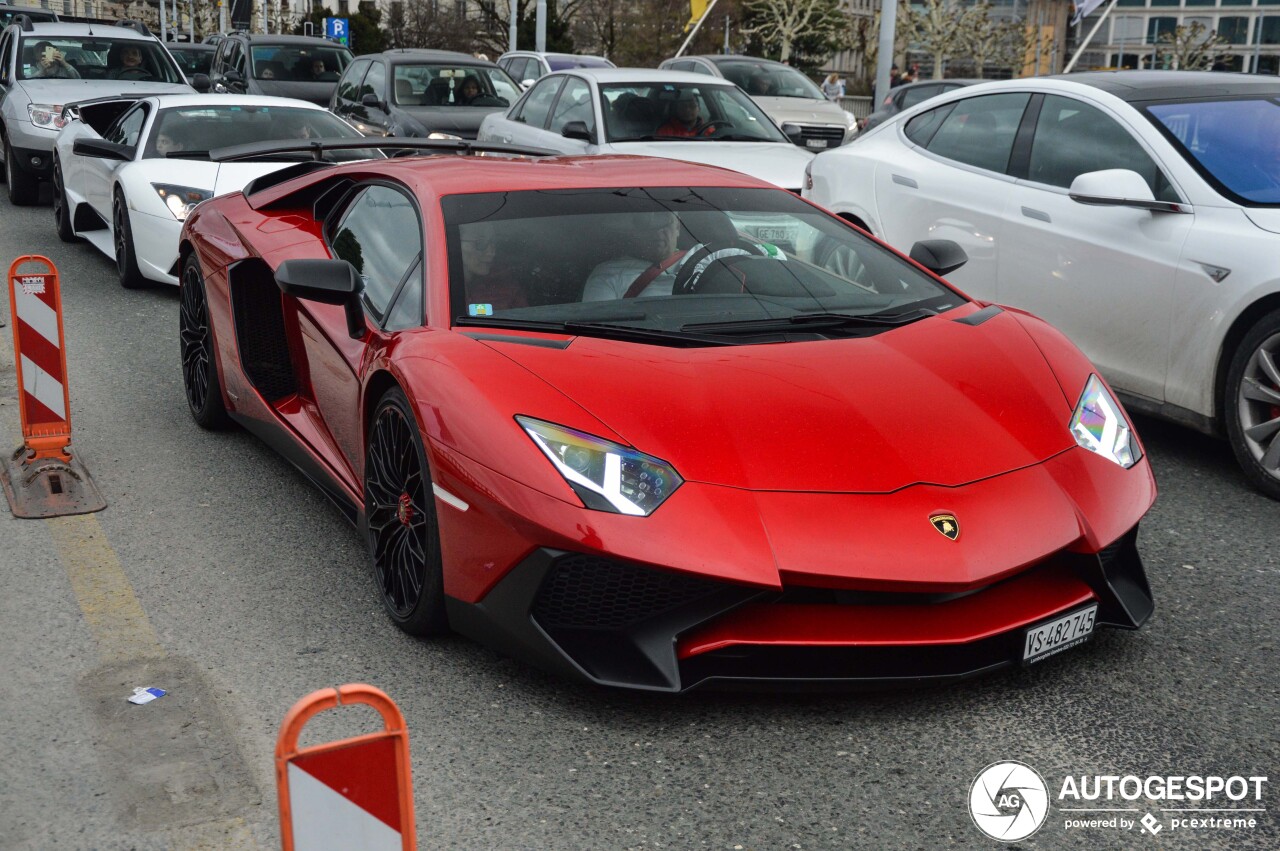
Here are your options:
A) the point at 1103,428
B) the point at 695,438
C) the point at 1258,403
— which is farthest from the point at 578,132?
the point at 695,438

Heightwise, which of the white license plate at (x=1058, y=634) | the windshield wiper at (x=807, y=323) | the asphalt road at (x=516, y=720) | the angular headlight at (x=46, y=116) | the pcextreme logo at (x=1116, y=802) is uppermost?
the windshield wiper at (x=807, y=323)

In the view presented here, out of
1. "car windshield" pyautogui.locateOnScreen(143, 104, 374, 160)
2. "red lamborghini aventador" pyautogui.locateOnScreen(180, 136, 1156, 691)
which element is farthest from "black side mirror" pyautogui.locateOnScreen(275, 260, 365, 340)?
"car windshield" pyautogui.locateOnScreen(143, 104, 374, 160)

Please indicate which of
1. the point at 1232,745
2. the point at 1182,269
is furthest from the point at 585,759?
the point at 1182,269

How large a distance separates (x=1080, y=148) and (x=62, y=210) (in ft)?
28.2

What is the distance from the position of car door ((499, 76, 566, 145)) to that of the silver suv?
4.12m

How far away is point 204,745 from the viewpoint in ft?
10.9

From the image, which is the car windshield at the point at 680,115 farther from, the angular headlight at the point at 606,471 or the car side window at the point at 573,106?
the angular headlight at the point at 606,471

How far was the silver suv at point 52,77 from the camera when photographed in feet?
46.0

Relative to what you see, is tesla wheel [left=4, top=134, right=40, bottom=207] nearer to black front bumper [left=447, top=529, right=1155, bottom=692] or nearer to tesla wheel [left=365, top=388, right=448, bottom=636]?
tesla wheel [left=365, top=388, right=448, bottom=636]

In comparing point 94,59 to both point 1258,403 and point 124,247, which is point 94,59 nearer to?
point 124,247

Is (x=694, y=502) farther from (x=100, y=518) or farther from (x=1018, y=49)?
(x=1018, y=49)

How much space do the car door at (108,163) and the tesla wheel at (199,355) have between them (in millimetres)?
3863

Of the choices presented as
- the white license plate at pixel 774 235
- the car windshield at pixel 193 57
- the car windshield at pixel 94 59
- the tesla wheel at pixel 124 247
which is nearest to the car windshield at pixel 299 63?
the car windshield at pixel 94 59

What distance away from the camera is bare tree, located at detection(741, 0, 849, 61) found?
68.1 m
